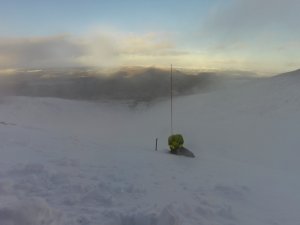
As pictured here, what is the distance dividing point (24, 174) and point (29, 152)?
2503 mm

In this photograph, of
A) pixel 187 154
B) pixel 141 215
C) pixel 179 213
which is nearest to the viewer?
pixel 141 215

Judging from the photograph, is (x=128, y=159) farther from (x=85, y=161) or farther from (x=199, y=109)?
(x=199, y=109)

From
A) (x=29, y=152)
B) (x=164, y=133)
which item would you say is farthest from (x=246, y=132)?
(x=29, y=152)

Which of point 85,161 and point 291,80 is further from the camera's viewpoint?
point 291,80

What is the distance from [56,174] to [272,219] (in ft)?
15.1

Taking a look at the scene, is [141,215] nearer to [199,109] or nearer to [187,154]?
[187,154]

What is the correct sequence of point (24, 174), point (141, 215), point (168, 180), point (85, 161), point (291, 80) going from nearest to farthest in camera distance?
1. point (141, 215)
2. point (24, 174)
3. point (168, 180)
4. point (85, 161)
5. point (291, 80)

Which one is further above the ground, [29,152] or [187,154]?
[29,152]

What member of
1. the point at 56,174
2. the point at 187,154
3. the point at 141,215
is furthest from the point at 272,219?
the point at 187,154

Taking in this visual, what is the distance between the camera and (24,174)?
8.21m

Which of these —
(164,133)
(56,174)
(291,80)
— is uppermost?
(291,80)

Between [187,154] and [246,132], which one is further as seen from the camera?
[246,132]

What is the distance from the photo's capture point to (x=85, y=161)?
1038 cm

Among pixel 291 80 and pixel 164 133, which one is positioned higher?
pixel 291 80
